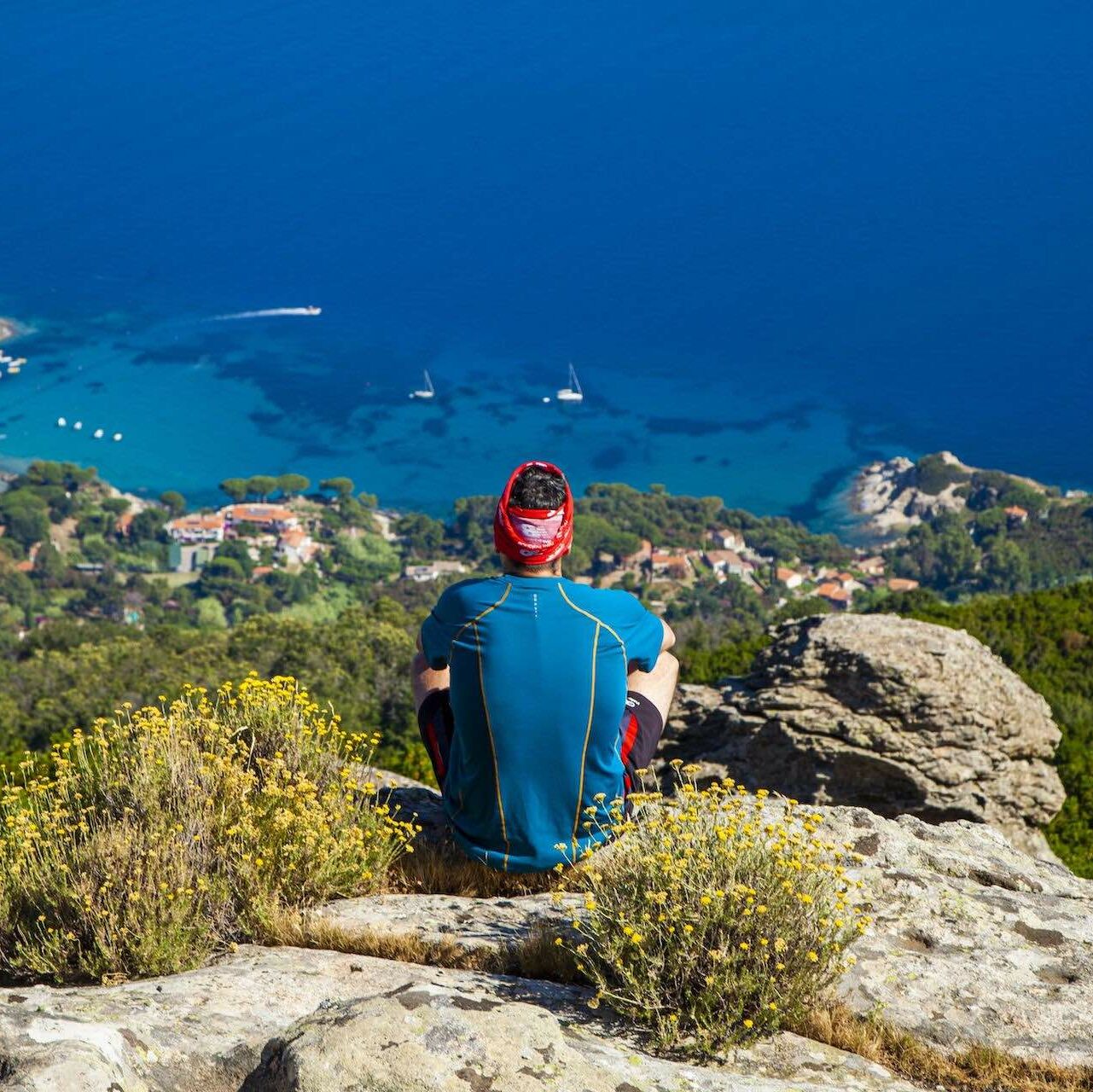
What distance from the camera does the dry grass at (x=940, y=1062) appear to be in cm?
317

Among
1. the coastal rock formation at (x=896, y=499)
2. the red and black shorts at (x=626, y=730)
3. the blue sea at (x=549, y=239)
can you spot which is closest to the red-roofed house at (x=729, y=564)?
the coastal rock formation at (x=896, y=499)

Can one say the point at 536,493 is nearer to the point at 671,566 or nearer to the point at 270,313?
the point at 671,566

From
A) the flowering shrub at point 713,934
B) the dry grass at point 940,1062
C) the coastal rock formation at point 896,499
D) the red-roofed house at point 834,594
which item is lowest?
the dry grass at point 940,1062

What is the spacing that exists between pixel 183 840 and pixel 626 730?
1484mm

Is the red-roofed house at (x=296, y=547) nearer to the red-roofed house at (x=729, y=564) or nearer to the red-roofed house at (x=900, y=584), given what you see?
the red-roofed house at (x=729, y=564)

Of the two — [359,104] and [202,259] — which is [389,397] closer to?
[202,259]

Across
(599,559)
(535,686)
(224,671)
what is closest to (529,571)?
(535,686)

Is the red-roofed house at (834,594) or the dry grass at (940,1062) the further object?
the red-roofed house at (834,594)

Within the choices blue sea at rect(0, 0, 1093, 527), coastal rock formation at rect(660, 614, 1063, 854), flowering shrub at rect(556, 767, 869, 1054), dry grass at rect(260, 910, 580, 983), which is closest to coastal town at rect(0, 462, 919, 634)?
blue sea at rect(0, 0, 1093, 527)

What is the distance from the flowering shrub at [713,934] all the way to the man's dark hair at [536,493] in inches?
44.9

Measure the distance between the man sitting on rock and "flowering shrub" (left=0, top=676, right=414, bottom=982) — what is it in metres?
0.39

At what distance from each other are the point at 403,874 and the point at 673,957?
4.57 ft

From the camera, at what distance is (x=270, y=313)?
94.9m

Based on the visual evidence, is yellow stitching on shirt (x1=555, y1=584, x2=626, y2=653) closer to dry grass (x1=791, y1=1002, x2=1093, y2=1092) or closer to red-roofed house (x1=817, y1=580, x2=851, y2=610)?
dry grass (x1=791, y1=1002, x2=1093, y2=1092)
